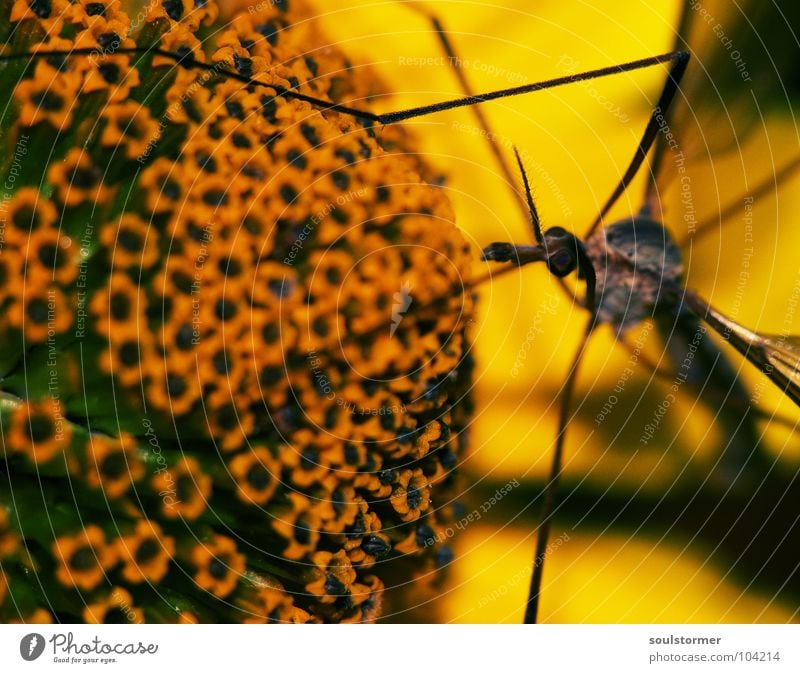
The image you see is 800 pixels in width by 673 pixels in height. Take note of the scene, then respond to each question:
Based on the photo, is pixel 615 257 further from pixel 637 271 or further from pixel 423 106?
pixel 423 106

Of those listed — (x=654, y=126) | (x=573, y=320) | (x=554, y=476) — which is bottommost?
(x=554, y=476)

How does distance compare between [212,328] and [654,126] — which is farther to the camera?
[654,126]

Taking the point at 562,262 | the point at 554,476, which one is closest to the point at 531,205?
the point at 562,262

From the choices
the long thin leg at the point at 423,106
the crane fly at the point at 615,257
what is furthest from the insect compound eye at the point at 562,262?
the long thin leg at the point at 423,106

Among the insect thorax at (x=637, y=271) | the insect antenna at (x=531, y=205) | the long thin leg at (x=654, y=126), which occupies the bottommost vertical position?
the insect thorax at (x=637, y=271)

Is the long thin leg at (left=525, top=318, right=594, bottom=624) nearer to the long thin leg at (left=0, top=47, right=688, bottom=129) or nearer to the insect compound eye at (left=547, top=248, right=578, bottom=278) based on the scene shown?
the insect compound eye at (left=547, top=248, right=578, bottom=278)

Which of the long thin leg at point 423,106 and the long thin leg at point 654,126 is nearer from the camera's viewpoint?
the long thin leg at point 423,106

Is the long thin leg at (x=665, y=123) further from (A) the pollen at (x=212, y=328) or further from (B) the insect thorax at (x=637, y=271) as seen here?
(A) the pollen at (x=212, y=328)

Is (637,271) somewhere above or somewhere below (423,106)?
below
